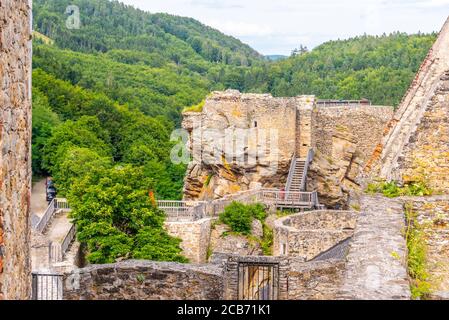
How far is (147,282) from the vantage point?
500 inches

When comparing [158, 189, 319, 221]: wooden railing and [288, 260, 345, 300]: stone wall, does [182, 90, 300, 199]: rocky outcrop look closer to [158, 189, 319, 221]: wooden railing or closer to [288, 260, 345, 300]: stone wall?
[158, 189, 319, 221]: wooden railing

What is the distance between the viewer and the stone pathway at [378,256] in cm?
691

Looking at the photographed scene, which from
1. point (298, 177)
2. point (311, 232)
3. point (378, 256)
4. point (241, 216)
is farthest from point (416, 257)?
point (298, 177)

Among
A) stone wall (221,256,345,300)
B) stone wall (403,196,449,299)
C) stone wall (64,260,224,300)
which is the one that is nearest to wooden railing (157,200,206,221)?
stone wall (221,256,345,300)

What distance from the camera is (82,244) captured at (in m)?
27.5

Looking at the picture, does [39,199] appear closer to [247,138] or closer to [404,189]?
[247,138]

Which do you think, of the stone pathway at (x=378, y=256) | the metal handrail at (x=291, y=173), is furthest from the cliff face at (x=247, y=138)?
the stone pathway at (x=378, y=256)

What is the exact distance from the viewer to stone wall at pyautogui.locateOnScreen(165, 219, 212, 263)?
1099 inches

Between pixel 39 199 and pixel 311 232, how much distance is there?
21239 millimetres

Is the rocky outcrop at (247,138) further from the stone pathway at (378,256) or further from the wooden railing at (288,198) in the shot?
the stone pathway at (378,256)

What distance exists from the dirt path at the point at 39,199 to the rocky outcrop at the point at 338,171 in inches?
461

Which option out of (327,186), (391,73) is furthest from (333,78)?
(327,186)
